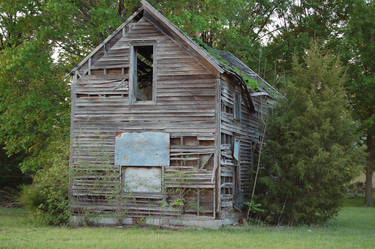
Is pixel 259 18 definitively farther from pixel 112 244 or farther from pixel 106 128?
pixel 112 244

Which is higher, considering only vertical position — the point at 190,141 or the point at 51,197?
the point at 190,141

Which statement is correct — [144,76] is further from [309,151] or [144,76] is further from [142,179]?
[309,151]

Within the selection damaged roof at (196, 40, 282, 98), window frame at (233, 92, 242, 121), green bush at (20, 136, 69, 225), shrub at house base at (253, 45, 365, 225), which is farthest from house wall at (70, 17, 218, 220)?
shrub at house base at (253, 45, 365, 225)

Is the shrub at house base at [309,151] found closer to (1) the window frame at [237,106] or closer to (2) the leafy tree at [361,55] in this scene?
(1) the window frame at [237,106]

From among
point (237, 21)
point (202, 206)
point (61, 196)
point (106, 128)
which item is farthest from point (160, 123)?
point (237, 21)

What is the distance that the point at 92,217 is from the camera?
1867cm

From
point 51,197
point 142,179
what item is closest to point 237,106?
point 142,179

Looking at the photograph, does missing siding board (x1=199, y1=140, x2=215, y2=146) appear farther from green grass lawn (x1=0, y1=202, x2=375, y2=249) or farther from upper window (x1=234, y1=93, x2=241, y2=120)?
green grass lawn (x1=0, y1=202, x2=375, y2=249)

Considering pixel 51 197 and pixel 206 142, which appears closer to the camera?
pixel 206 142

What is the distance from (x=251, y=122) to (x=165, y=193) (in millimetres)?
6588

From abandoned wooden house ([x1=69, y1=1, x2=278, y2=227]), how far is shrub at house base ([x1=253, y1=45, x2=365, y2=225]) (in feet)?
6.04

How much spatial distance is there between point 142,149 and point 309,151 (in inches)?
259

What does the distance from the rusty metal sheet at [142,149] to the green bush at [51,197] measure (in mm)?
2449

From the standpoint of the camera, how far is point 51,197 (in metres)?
18.8
